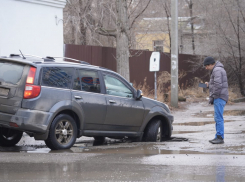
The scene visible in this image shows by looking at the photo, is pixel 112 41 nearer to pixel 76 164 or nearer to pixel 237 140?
pixel 237 140

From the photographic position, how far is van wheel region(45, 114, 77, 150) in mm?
7918

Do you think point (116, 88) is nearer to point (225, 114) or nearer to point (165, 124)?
point (165, 124)

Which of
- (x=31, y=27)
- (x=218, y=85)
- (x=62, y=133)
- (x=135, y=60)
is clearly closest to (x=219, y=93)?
(x=218, y=85)

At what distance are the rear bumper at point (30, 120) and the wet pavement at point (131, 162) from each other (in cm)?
40

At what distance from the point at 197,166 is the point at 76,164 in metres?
1.67

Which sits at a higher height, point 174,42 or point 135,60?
point 174,42

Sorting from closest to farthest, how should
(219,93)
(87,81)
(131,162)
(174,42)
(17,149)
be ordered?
(131,162) < (17,149) < (87,81) < (219,93) < (174,42)

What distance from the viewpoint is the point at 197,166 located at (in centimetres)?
649

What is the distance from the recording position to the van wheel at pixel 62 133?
26.0 ft

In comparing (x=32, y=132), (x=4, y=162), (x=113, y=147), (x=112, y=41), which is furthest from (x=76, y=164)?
(x=112, y=41)

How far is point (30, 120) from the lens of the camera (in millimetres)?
7656

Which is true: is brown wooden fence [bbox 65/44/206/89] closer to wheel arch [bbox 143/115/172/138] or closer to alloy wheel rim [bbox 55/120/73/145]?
wheel arch [bbox 143/115/172/138]

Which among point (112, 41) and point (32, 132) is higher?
point (112, 41)

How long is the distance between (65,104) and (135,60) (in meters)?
15.8
